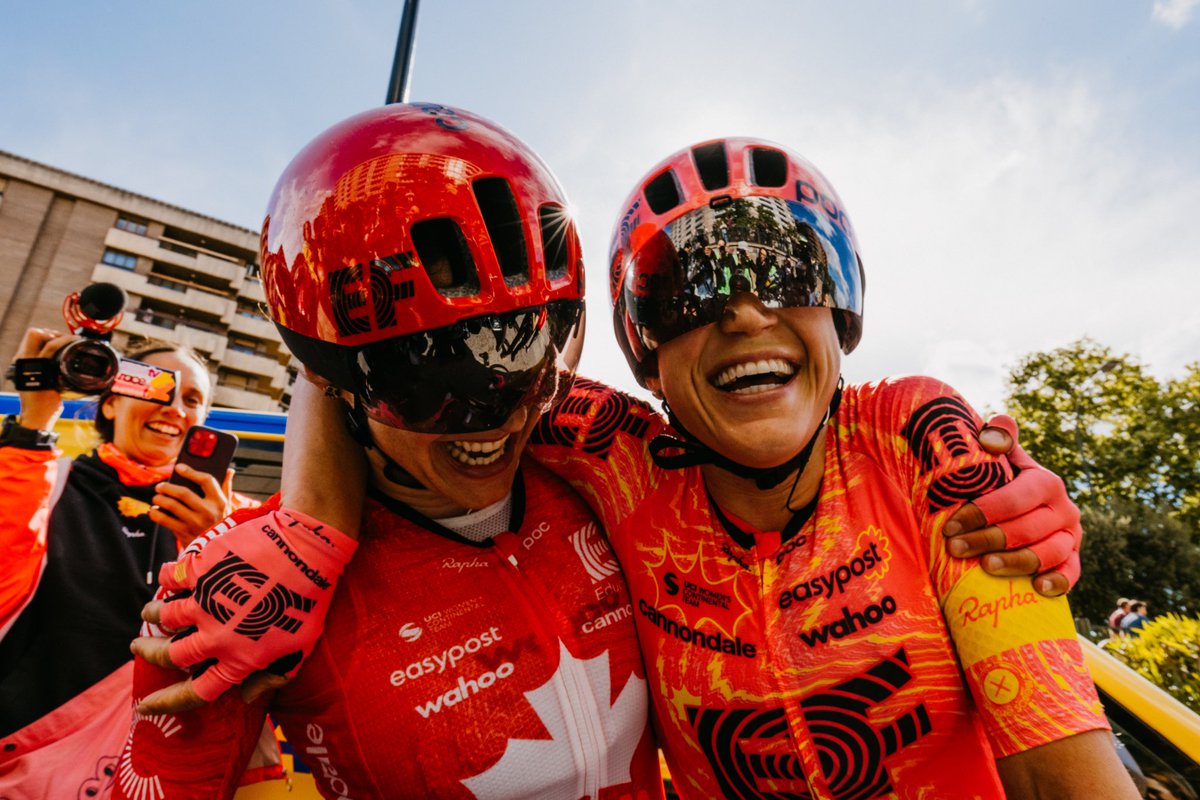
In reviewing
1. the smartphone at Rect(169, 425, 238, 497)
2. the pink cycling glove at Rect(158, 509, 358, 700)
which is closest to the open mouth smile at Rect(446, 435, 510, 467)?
the pink cycling glove at Rect(158, 509, 358, 700)

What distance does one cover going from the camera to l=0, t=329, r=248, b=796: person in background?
107 inches

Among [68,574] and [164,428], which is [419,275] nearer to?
[68,574]

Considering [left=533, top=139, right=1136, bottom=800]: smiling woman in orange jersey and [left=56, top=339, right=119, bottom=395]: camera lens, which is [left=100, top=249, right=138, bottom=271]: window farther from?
[left=533, top=139, right=1136, bottom=800]: smiling woman in orange jersey

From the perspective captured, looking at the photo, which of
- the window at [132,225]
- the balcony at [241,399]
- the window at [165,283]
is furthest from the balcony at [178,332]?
the window at [132,225]

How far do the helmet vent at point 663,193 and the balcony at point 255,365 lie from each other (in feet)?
158

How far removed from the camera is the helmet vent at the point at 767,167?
84.7 inches

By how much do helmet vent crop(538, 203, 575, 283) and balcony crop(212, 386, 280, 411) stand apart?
150 ft

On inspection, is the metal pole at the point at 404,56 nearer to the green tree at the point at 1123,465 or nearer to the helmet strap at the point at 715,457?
the helmet strap at the point at 715,457

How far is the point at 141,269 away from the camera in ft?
137

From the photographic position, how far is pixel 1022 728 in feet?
4.59

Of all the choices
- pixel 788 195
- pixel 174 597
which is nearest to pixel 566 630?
pixel 174 597

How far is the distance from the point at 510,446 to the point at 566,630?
1.97 feet

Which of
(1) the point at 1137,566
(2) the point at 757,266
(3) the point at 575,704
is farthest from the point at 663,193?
(1) the point at 1137,566

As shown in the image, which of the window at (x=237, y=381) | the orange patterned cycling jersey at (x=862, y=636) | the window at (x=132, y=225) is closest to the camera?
the orange patterned cycling jersey at (x=862, y=636)
